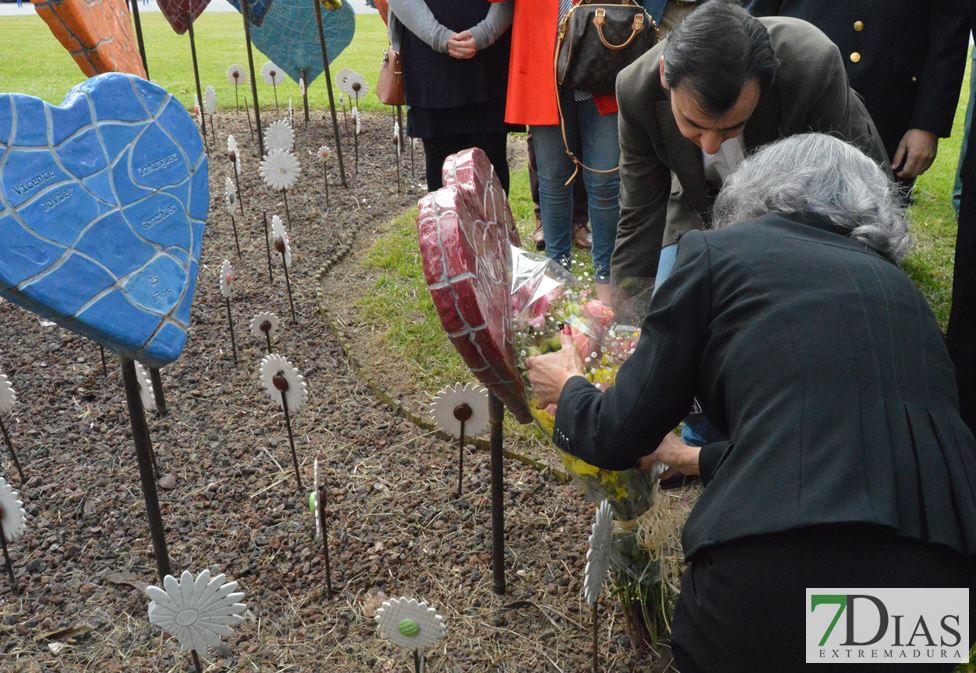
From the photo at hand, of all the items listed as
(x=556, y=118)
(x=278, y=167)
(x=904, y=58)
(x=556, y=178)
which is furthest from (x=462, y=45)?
(x=904, y=58)

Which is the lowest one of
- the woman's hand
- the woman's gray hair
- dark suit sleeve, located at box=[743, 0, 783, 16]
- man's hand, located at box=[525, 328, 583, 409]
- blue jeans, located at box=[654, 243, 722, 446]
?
blue jeans, located at box=[654, 243, 722, 446]

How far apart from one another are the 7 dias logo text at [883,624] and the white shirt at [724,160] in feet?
4.23

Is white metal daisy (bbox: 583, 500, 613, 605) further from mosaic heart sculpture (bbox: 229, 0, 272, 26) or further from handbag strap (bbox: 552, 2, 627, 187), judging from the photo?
mosaic heart sculpture (bbox: 229, 0, 272, 26)

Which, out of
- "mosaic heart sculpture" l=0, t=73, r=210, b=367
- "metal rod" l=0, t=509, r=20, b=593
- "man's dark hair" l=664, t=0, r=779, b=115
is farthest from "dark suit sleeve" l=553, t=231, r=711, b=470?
"metal rod" l=0, t=509, r=20, b=593

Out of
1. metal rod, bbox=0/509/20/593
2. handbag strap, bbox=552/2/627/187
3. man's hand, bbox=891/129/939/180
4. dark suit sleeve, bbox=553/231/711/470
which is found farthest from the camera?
handbag strap, bbox=552/2/627/187

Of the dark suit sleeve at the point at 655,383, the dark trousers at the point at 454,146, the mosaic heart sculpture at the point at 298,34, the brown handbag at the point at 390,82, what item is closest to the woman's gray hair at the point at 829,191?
the dark suit sleeve at the point at 655,383

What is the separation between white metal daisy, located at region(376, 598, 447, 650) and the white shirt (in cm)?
135

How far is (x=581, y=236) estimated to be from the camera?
180 inches

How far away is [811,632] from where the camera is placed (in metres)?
1.42

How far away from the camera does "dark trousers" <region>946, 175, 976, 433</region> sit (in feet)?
9.21

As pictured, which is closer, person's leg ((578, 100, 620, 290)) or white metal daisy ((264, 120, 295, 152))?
person's leg ((578, 100, 620, 290))

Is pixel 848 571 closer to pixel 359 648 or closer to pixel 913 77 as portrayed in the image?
pixel 359 648

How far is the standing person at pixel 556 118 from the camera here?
3.52m

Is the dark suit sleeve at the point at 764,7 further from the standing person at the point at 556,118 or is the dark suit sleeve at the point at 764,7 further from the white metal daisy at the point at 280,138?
the white metal daisy at the point at 280,138
